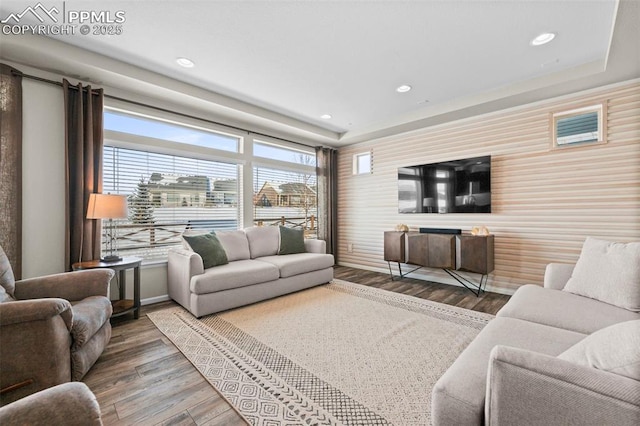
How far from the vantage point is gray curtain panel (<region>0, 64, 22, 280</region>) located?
2.44 m

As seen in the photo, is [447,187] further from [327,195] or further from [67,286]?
[67,286]

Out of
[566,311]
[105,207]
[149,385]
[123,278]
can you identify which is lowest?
[149,385]

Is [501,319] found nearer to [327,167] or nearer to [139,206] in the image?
[139,206]

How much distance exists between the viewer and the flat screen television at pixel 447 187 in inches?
148

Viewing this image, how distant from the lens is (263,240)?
4090mm

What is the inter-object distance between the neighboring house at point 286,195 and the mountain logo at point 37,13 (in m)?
2.94

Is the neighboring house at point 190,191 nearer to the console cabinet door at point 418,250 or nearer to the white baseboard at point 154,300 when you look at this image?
the white baseboard at point 154,300

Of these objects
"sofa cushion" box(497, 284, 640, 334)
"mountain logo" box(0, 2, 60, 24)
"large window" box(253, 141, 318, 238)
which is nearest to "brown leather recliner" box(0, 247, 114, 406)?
"mountain logo" box(0, 2, 60, 24)

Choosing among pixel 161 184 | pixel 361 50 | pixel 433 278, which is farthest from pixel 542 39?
pixel 161 184

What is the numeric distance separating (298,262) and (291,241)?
0.64 metres

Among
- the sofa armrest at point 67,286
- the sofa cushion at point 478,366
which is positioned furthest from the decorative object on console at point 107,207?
the sofa cushion at point 478,366

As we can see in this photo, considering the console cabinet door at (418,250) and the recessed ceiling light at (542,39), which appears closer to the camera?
the recessed ceiling light at (542,39)

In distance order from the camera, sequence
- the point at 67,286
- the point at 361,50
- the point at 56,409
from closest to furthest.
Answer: the point at 56,409 → the point at 67,286 → the point at 361,50

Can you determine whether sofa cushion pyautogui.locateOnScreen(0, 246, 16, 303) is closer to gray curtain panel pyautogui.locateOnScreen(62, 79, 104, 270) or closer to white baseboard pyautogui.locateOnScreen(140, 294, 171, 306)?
gray curtain panel pyautogui.locateOnScreen(62, 79, 104, 270)
